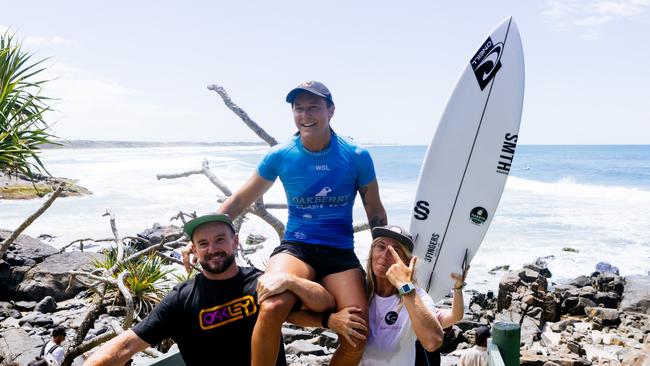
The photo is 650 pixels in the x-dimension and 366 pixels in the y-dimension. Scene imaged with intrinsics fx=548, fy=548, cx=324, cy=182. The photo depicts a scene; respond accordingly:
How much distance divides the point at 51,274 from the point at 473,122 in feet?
35.8

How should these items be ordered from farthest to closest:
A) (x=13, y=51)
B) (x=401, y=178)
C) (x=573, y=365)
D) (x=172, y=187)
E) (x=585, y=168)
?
(x=585, y=168)
(x=401, y=178)
(x=172, y=187)
(x=573, y=365)
(x=13, y=51)

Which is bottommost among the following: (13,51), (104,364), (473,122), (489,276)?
(489,276)

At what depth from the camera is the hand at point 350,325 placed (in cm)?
247

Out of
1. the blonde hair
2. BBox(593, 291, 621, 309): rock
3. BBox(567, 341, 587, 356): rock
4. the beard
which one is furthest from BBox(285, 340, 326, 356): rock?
BBox(593, 291, 621, 309): rock

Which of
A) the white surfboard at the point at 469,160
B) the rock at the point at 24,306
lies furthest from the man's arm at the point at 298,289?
the rock at the point at 24,306

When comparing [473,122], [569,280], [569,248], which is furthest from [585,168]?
[473,122]

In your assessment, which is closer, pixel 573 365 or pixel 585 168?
pixel 573 365

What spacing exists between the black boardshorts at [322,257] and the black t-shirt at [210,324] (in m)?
0.33

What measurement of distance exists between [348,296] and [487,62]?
3.36 meters

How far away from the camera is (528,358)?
8.52 meters

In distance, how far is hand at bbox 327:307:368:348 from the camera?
8.09 ft

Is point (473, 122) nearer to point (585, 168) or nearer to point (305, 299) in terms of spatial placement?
point (305, 299)

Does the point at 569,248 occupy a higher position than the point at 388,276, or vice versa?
the point at 388,276

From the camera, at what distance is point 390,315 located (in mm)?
2584
